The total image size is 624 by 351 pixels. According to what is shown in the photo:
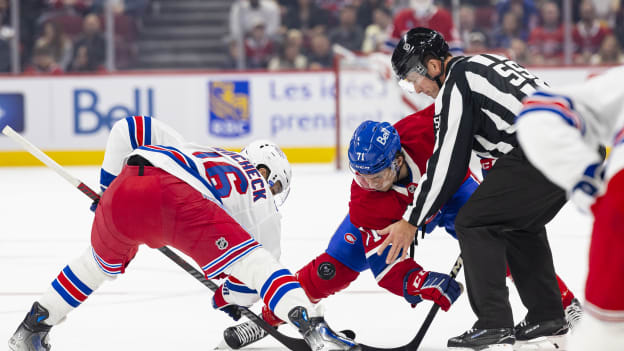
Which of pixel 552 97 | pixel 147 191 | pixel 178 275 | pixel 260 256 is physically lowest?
pixel 178 275

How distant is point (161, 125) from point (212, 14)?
6997 mm

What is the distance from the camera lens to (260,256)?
220 centimetres

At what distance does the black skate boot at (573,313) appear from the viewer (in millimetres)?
2557

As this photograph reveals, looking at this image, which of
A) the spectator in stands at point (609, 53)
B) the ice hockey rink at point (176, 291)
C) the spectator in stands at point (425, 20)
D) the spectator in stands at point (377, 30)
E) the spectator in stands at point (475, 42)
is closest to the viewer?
the ice hockey rink at point (176, 291)

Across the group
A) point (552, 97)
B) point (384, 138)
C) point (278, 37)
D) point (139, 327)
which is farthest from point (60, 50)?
point (552, 97)

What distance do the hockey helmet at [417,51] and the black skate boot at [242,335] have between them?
89 cm

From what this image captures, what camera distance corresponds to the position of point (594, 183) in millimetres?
1513

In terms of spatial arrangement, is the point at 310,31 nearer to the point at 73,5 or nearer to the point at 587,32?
the point at 73,5

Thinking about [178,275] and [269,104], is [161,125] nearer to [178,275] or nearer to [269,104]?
[178,275]

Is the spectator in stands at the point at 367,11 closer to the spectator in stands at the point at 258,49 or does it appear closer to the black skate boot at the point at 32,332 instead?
the spectator in stands at the point at 258,49

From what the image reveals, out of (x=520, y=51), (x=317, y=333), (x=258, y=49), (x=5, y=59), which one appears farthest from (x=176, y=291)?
(x=5, y=59)

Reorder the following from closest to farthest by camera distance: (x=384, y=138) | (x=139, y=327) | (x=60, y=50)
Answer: (x=384, y=138)
(x=139, y=327)
(x=60, y=50)

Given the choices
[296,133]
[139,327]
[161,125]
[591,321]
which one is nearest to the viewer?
[591,321]

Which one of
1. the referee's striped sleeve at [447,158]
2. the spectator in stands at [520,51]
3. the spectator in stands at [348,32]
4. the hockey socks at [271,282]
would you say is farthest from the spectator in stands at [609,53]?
the hockey socks at [271,282]
